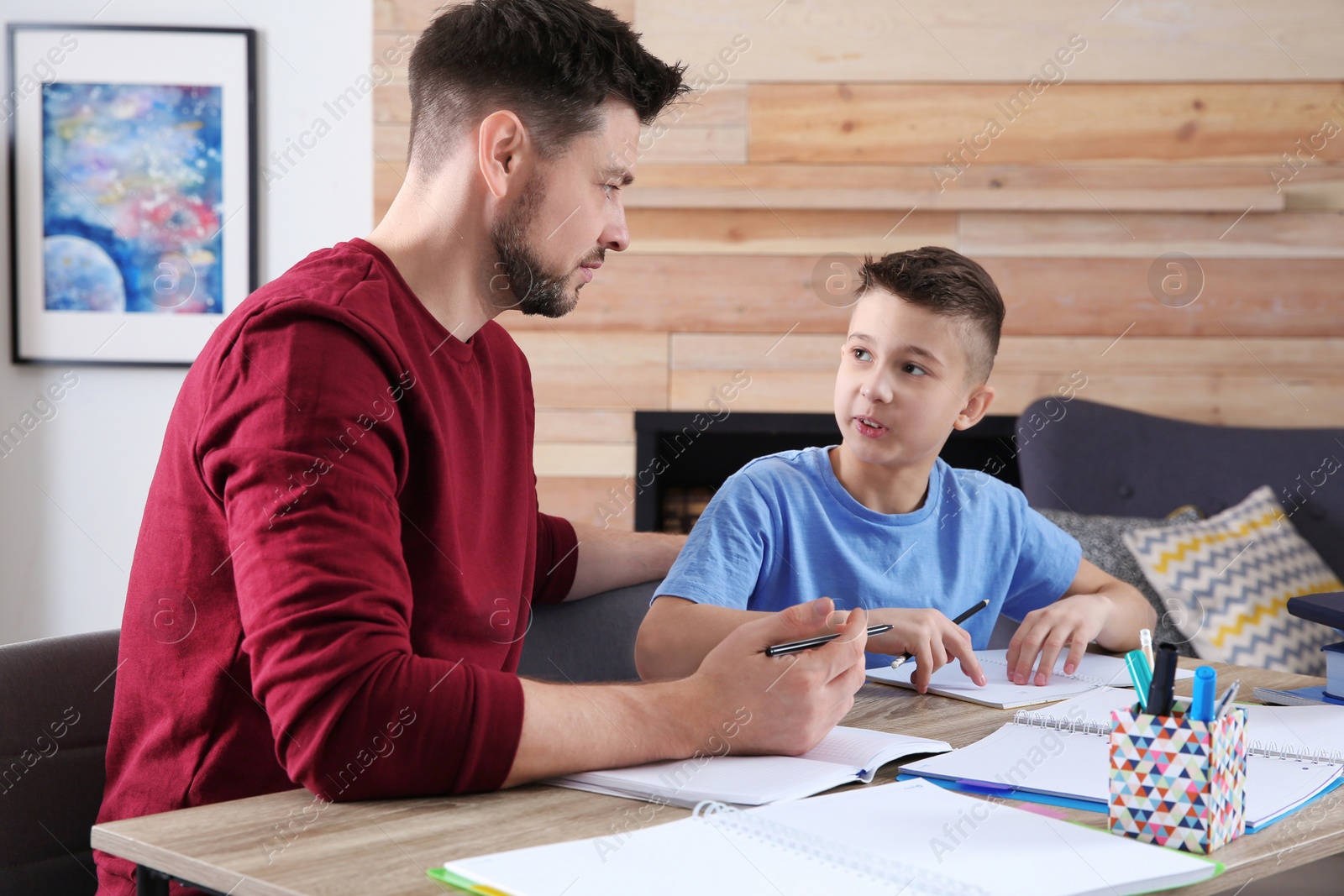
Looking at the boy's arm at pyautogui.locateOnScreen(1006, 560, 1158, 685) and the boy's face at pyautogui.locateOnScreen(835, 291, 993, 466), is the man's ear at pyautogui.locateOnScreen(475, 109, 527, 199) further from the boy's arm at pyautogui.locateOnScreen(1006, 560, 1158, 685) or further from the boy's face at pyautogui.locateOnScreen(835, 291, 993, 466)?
the boy's arm at pyautogui.locateOnScreen(1006, 560, 1158, 685)

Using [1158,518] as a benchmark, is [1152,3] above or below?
above

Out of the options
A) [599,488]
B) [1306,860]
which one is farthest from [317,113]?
[1306,860]

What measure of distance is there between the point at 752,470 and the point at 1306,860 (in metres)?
0.81

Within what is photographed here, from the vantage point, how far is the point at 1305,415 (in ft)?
8.69

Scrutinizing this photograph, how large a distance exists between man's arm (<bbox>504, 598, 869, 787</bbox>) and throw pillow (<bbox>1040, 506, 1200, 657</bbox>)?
1.39m

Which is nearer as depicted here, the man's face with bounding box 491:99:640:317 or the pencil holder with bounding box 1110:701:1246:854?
the pencil holder with bounding box 1110:701:1246:854

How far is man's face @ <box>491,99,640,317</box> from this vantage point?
110 cm

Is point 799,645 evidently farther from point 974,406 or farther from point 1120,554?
point 1120,554

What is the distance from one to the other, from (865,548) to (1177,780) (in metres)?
0.75

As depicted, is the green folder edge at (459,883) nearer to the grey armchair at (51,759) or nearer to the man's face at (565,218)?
the grey armchair at (51,759)

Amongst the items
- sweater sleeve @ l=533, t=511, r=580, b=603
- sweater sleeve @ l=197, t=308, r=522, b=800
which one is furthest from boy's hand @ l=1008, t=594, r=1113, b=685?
sweater sleeve @ l=197, t=308, r=522, b=800

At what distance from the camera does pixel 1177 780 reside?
2.35 ft

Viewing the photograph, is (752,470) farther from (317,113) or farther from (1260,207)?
(317,113)

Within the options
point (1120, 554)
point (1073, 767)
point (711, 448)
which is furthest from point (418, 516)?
point (711, 448)
